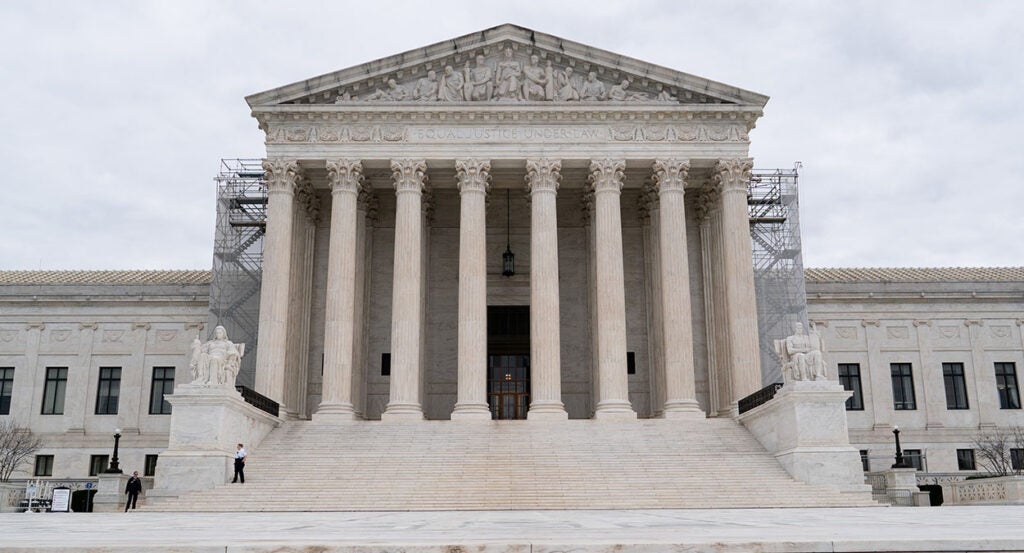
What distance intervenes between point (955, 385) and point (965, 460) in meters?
3.90

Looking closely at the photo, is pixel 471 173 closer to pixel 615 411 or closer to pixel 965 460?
pixel 615 411

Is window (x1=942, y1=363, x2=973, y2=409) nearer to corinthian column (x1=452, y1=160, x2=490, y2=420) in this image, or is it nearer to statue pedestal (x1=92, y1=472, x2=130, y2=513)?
corinthian column (x1=452, y1=160, x2=490, y2=420)

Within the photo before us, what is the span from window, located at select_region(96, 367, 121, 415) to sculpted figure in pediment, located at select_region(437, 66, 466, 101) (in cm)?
2255

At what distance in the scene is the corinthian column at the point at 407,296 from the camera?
35.8 meters

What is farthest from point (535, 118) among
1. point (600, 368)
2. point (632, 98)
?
point (600, 368)

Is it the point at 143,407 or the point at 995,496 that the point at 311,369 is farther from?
the point at 995,496

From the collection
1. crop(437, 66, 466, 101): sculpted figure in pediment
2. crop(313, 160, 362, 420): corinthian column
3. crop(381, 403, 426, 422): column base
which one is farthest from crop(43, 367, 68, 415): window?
crop(437, 66, 466, 101): sculpted figure in pediment

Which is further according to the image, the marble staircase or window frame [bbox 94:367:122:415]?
window frame [bbox 94:367:122:415]

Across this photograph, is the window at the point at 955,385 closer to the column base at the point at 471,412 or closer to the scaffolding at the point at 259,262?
the scaffolding at the point at 259,262

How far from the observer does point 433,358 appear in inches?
1699

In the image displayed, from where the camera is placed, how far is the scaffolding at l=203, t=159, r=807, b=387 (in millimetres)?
43656

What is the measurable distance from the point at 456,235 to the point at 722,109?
1430 centimetres

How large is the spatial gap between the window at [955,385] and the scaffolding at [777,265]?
969 cm

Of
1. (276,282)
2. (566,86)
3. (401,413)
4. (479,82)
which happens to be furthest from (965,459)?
(276,282)
